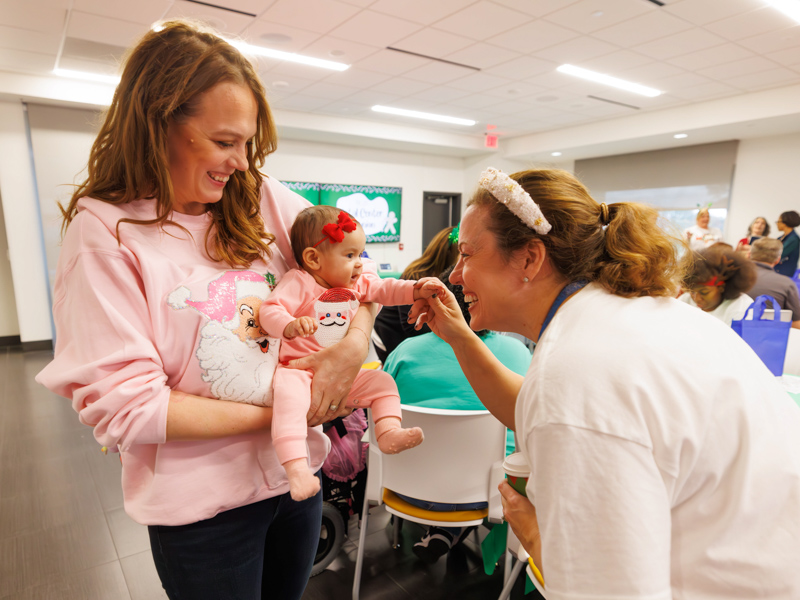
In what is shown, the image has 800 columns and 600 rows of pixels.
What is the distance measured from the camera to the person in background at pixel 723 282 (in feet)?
8.56

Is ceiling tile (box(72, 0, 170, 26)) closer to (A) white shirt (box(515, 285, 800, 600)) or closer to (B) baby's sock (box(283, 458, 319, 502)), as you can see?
(B) baby's sock (box(283, 458, 319, 502))

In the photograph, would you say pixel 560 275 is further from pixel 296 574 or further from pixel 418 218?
pixel 418 218

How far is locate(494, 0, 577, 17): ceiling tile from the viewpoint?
3.88 meters

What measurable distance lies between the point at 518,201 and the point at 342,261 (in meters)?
0.49

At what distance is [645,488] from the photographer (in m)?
0.70

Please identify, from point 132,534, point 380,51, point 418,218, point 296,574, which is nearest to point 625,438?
point 296,574

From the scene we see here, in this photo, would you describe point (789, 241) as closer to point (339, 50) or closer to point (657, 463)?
point (339, 50)

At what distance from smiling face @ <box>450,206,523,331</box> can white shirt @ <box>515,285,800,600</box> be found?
0.28m

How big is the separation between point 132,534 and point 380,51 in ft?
15.9

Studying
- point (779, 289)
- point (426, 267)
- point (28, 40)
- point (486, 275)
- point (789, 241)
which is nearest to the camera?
point (486, 275)

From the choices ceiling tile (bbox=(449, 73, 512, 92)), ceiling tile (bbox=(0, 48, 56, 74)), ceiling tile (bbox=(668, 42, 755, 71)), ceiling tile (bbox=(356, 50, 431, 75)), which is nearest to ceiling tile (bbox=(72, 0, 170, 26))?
ceiling tile (bbox=(0, 48, 56, 74))

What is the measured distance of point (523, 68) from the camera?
5.51 metres

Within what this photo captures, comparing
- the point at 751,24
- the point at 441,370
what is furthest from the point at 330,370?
the point at 751,24

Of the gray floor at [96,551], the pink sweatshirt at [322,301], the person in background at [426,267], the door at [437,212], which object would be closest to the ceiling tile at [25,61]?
the gray floor at [96,551]
